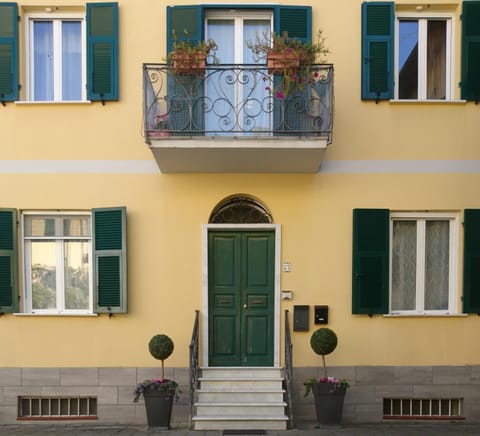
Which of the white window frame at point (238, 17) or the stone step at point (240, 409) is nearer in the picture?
the stone step at point (240, 409)

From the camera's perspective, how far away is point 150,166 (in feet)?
23.4

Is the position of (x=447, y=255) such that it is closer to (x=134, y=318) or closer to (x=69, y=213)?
(x=134, y=318)

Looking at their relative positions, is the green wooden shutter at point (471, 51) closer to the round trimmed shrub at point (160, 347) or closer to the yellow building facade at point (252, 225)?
the yellow building facade at point (252, 225)

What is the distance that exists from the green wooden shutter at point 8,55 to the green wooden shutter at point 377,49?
208 inches

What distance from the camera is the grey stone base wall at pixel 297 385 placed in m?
7.05

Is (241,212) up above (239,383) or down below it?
above

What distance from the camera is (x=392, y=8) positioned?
705 centimetres

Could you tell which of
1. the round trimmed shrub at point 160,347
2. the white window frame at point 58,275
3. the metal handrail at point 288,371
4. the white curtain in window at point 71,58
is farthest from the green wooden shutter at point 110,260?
the metal handrail at point 288,371

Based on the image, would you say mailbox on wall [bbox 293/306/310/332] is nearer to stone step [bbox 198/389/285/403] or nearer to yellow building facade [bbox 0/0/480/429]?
yellow building facade [bbox 0/0/480/429]

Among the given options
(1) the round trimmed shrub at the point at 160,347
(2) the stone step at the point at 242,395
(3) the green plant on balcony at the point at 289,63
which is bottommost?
(2) the stone step at the point at 242,395

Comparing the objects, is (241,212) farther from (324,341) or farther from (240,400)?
(240,400)

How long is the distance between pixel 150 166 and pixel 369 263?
3650 mm

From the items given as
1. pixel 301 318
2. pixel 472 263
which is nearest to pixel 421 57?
pixel 472 263

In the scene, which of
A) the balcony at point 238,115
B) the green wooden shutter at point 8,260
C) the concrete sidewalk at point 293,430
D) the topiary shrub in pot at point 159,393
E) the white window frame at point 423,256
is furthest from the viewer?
the white window frame at point 423,256
